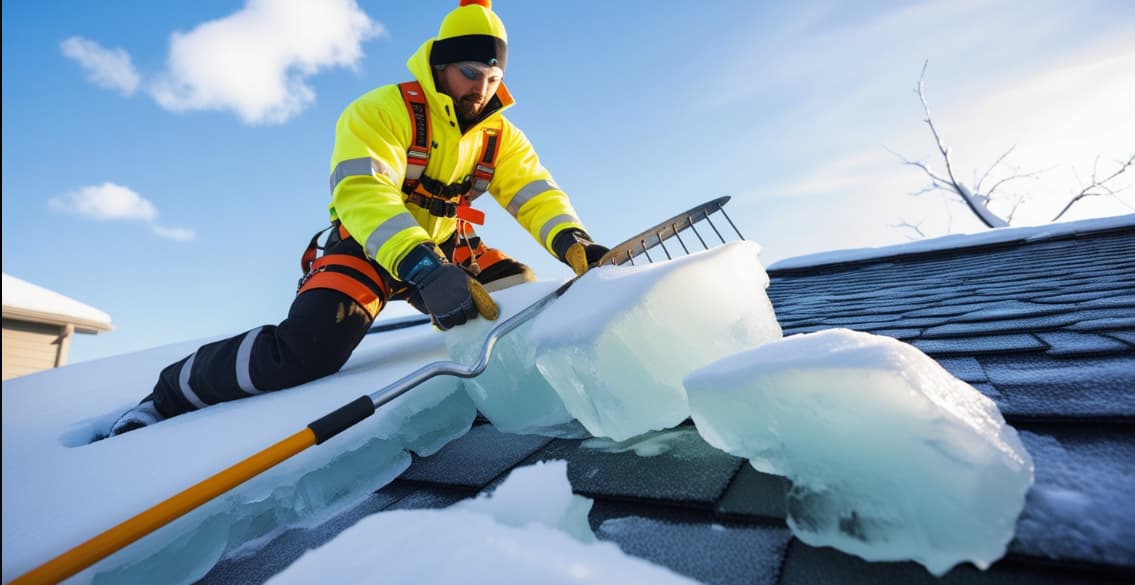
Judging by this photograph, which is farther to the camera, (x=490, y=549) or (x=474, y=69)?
(x=474, y=69)

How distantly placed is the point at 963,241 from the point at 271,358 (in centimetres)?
552

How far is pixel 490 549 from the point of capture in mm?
635

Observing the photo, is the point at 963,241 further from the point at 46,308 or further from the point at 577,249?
the point at 46,308

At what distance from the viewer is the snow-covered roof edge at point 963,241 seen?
13.0 feet

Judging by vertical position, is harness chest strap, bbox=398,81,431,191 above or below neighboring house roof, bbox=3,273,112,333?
below

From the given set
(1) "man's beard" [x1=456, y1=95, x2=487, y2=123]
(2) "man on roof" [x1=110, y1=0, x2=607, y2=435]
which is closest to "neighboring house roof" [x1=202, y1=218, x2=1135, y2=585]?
(2) "man on roof" [x1=110, y1=0, x2=607, y2=435]

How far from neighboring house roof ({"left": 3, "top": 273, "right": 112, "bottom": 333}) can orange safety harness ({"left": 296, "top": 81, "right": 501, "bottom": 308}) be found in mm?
9322

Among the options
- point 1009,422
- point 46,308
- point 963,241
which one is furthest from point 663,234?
point 46,308

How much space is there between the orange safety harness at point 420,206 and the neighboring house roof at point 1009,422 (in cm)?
119

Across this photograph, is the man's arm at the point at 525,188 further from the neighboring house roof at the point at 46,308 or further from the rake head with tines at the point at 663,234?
the neighboring house roof at the point at 46,308

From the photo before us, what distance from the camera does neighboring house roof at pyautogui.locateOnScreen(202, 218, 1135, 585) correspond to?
0.50 metres

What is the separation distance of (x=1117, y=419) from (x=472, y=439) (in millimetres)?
1243

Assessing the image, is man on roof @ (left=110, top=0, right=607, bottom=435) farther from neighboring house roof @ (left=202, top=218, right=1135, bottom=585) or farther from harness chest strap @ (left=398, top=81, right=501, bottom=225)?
neighboring house roof @ (left=202, top=218, right=1135, bottom=585)

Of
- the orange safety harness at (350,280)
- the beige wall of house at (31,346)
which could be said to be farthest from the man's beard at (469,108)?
the beige wall of house at (31,346)
